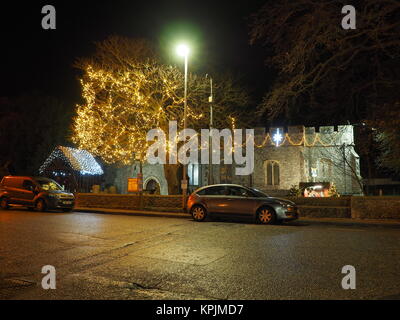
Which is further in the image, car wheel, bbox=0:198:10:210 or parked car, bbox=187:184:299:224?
car wheel, bbox=0:198:10:210

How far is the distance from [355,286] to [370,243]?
4387mm

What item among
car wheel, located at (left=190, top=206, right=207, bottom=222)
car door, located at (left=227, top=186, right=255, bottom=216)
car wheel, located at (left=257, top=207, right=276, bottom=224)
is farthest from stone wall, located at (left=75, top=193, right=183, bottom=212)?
car wheel, located at (left=257, top=207, right=276, bottom=224)

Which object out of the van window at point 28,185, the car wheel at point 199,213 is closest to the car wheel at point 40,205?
the van window at point 28,185

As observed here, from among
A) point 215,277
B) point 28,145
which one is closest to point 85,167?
point 28,145

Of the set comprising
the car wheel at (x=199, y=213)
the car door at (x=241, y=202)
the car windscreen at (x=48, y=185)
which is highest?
the car windscreen at (x=48, y=185)

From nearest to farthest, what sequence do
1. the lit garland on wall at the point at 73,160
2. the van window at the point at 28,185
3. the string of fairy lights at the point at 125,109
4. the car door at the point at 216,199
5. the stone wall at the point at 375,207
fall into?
the car door at the point at 216,199 → the stone wall at the point at 375,207 → the van window at the point at 28,185 → the string of fairy lights at the point at 125,109 → the lit garland on wall at the point at 73,160

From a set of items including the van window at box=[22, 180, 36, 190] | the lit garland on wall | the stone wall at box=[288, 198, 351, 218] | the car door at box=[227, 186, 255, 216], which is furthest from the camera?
the lit garland on wall

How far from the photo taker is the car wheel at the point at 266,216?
13487 millimetres

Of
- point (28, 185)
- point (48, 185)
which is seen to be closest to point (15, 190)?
point (28, 185)

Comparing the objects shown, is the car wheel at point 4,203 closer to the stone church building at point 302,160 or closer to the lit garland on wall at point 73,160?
the lit garland on wall at point 73,160

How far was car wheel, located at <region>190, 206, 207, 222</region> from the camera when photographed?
583 inches

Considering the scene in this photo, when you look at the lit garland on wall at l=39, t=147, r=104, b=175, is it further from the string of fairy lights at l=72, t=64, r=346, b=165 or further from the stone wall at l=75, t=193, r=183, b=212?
the stone wall at l=75, t=193, r=183, b=212

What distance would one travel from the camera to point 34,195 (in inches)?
739

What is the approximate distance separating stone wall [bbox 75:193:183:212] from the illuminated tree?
290 cm
